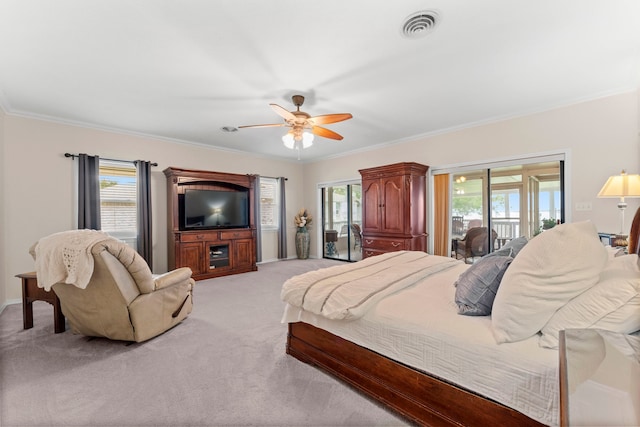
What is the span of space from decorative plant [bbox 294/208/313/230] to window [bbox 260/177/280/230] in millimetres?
504

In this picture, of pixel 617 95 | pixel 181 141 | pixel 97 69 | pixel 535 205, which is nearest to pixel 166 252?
pixel 181 141

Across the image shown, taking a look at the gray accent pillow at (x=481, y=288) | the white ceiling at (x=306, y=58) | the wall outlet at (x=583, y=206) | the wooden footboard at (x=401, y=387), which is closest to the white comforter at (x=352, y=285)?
the wooden footboard at (x=401, y=387)

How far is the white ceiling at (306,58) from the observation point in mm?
1912

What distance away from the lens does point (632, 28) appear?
6.84ft

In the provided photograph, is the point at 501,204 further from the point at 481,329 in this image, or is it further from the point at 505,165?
the point at 481,329

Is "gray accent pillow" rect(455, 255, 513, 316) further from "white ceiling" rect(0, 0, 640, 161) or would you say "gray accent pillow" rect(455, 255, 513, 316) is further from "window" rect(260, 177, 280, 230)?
"window" rect(260, 177, 280, 230)

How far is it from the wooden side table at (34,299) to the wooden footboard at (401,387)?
2435 millimetres

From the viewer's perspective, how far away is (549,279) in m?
1.21

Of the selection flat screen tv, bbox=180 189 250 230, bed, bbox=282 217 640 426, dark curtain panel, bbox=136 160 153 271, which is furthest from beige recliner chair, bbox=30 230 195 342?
flat screen tv, bbox=180 189 250 230

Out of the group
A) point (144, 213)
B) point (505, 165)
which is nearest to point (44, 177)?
point (144, 213)

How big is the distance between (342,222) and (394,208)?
2.17 metres

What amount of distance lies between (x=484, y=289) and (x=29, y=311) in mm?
4113

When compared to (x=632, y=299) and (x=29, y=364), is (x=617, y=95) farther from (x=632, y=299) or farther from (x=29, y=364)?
(x=29, y=364)

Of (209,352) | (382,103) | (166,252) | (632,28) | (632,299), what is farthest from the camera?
(166,252)
